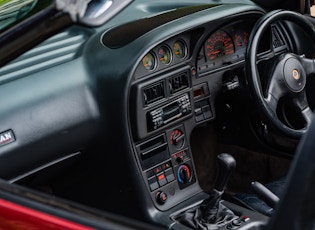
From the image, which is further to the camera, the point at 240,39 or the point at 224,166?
the point at 240,39

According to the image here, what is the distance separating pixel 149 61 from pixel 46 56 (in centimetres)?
45

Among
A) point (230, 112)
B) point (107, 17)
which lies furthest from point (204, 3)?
point (107, 17)

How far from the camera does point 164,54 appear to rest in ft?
10.8

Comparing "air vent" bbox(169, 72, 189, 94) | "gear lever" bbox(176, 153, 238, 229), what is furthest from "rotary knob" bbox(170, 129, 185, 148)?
"gear lever" bbox(176, 153, 238, 229)

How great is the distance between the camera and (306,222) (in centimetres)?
136

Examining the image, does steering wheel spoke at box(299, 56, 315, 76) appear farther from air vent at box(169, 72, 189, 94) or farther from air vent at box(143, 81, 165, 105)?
air vent at box(143, 81, 165, 105)

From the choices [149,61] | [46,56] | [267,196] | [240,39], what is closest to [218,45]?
[240,39]

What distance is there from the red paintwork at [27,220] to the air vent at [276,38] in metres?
2.38

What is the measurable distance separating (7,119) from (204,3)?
1.30m

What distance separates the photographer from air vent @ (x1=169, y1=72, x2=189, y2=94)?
332 centimetres

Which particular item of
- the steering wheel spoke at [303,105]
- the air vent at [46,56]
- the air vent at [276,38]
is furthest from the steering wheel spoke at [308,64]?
the air vent at [46,56]

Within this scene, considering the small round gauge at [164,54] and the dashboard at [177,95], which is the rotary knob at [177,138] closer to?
the dashboard at [177,95]

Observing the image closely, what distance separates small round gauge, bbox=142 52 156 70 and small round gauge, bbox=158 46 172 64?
4cm

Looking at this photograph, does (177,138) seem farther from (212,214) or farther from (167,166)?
(212,214)
